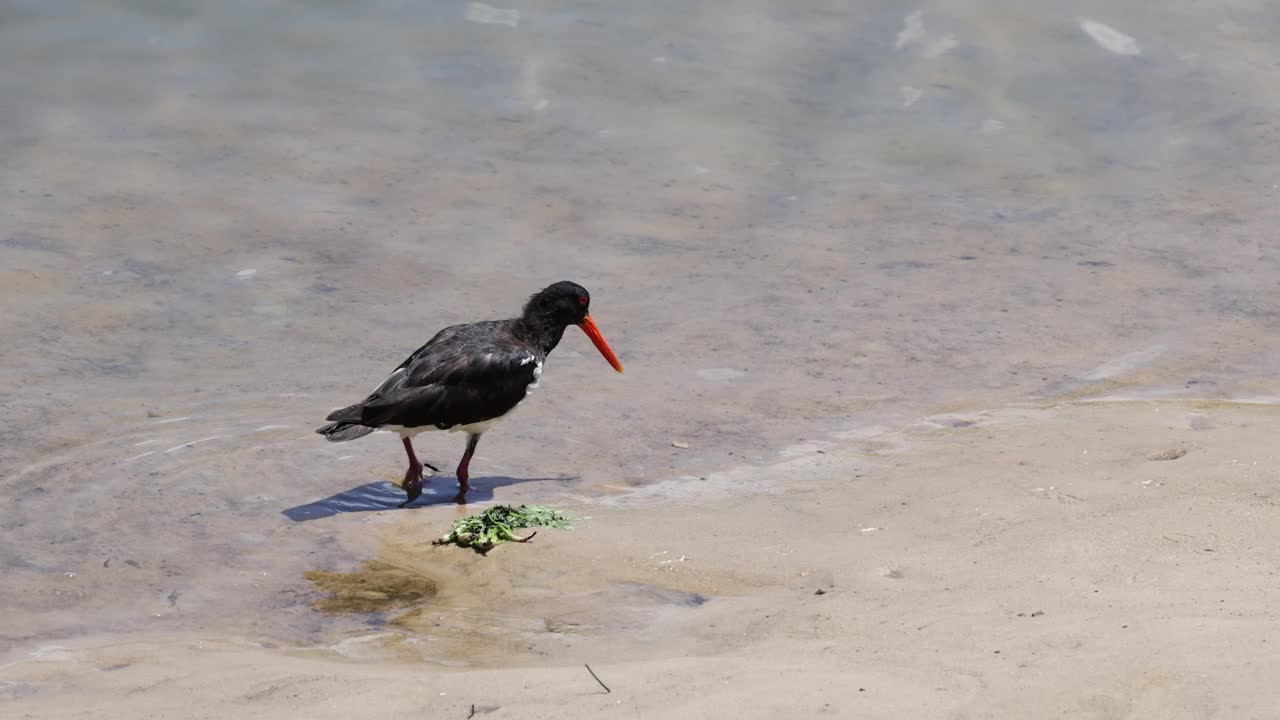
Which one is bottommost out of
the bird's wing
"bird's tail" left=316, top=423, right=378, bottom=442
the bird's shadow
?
the bird's shadow

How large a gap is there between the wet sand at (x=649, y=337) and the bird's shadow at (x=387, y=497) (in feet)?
0.12

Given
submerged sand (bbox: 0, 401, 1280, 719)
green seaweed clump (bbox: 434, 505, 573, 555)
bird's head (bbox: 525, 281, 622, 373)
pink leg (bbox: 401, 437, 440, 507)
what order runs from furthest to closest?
bird's head (bbox: 525, 281, 622, 373), pink leg (bbox: 401, 437, 440, 507), green seaweed clump (bbox: 434, 505, 573, 555), submerged sand (bbox: 0, 401, 1280, 719)

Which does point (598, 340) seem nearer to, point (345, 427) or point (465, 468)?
point (465, 468)

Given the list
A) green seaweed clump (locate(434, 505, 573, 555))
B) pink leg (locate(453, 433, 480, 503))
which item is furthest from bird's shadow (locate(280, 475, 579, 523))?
green seaweed clump (locate(434, 505, 573, 555))

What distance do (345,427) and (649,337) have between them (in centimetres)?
271

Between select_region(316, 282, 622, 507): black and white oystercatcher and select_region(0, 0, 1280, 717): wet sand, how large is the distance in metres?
0.36

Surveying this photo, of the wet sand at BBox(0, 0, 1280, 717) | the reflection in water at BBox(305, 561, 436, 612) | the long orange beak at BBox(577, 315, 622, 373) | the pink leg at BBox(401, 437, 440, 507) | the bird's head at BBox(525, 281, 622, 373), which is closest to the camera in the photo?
the wet sand at BBox(0, 0, 1280, 717)

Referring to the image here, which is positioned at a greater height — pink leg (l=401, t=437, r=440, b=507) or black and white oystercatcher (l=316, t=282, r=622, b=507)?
black and white oystercatcher (l=316, t=282, r=622, b=507)

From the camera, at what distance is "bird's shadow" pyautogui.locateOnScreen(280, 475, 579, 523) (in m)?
7.32

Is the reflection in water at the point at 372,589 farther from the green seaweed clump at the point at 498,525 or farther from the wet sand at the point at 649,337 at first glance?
the green seaweed clump at the point at 498,525

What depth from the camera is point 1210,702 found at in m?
4.17

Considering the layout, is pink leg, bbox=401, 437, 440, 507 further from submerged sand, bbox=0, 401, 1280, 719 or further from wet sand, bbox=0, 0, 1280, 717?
submerged sand, bbox=0, 401, 1280, 719

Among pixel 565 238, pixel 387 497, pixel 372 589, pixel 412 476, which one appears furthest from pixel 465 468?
pixel 565 238

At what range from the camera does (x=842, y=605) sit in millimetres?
5441
